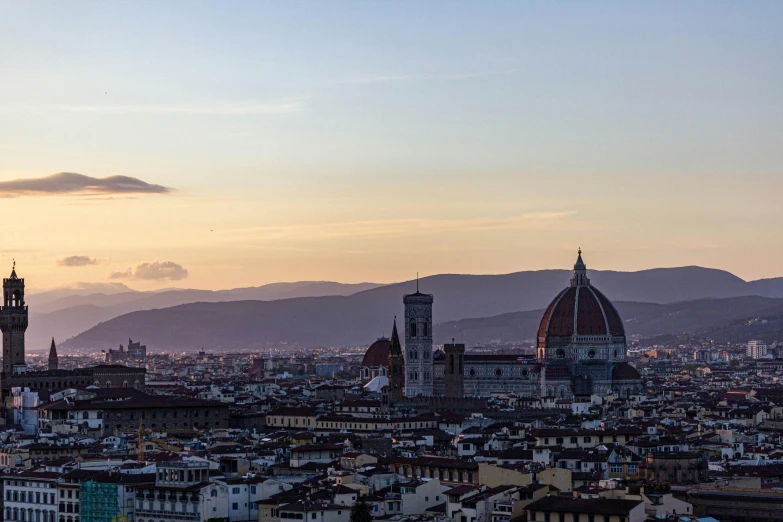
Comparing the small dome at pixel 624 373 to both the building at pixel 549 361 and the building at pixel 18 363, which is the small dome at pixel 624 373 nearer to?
the building at pixel 549 361

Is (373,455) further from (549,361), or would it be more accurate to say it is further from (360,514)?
(549,361)

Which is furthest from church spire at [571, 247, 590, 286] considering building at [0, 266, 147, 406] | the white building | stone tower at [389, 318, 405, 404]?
the white building

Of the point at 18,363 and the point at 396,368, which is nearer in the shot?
the point at 18,363

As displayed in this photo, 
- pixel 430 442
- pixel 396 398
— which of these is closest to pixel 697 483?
pixel 430 442

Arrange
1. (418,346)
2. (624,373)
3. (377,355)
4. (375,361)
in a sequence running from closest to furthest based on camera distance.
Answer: (418,346) < (624,373) < (375,361) < (377,355)

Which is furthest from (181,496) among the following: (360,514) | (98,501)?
(360,514)

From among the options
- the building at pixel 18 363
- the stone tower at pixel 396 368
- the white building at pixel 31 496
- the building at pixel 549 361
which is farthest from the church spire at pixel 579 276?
the white building at pixel 31 496

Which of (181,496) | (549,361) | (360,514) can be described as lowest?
(360,514)
